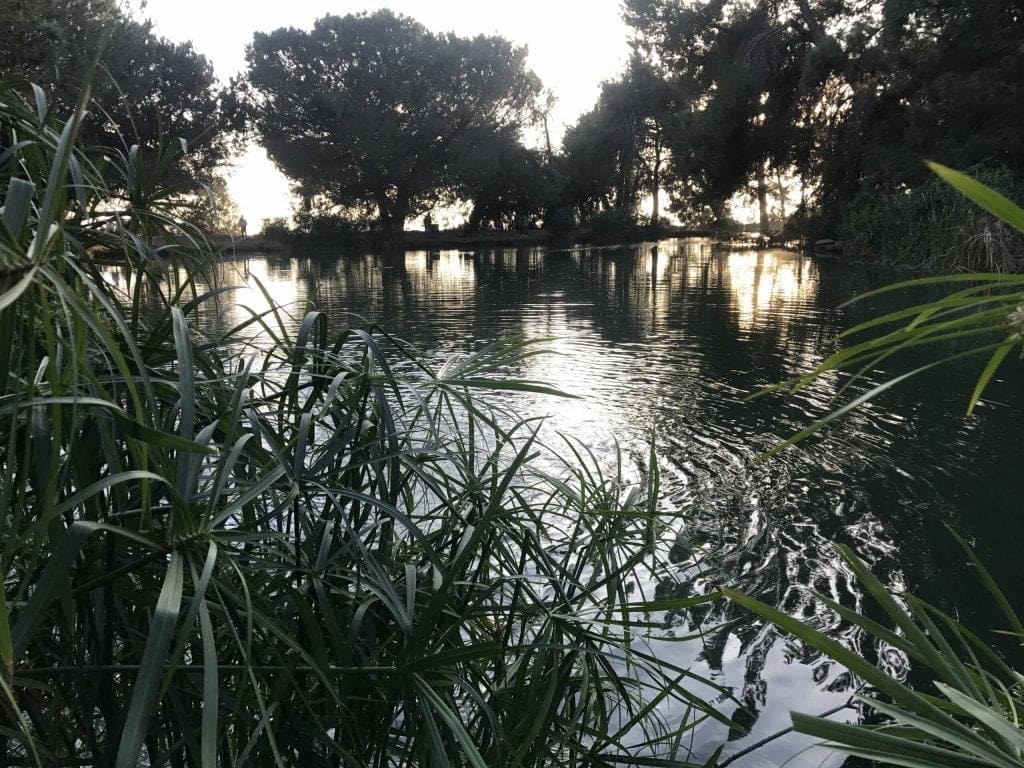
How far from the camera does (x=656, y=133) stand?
46.2m

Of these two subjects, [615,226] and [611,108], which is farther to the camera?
[611,108]

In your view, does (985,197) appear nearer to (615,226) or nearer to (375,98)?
(615,226)

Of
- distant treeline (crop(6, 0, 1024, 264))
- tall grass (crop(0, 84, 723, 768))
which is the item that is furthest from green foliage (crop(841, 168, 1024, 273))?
tall grass (crop(0, 84, 723, 768))

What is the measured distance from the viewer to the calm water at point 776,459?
314 centimetres

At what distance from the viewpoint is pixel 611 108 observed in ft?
148

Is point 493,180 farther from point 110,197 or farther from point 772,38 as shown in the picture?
point 110,197

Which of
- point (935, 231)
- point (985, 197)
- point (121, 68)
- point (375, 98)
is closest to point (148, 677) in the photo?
point (985, 197)

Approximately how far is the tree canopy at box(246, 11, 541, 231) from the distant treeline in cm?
11

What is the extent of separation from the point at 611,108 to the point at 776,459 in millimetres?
42888

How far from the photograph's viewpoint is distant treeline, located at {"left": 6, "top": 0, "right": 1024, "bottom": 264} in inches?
822

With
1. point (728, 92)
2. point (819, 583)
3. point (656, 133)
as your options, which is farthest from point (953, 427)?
point (656, 133)

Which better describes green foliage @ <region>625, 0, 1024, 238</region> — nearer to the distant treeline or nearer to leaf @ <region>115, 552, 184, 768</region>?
the distant treeline

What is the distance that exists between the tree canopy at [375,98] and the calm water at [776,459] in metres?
29.6

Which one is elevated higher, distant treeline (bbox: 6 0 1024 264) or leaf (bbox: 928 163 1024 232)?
distant treeline (bbox: 6 0 1024 264)
